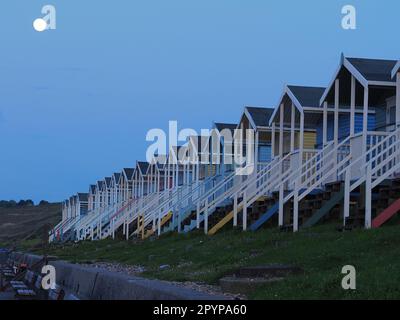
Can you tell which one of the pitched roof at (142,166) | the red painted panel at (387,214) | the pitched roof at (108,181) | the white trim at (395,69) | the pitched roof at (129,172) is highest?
the white trim at (395,69)

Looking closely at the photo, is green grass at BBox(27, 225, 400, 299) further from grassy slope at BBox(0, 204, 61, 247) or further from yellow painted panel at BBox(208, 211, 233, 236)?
grassy slope at BBox(0, 204, 61, 247)

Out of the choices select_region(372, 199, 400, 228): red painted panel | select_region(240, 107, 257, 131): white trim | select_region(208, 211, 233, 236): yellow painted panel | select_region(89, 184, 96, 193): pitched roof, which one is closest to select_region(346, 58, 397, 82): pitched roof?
select_region(372, 199, 400, 228): red painted panel

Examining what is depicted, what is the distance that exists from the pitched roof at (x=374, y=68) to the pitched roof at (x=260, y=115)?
8.75 meters

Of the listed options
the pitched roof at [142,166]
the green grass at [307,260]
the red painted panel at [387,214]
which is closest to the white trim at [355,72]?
the green grass at [307,260]

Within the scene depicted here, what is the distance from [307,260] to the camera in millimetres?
13289

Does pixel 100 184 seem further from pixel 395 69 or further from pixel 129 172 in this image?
pixel 395 69

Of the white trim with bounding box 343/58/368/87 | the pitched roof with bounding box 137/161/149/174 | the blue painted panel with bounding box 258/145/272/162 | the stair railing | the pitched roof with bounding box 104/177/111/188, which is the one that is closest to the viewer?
the stair railing

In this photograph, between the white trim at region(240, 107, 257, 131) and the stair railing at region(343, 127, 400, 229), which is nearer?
the stair railing at region(343, 127, 400, 229)

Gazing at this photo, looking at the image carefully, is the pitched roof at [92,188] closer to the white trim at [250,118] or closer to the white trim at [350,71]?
the white trim at [250,118]

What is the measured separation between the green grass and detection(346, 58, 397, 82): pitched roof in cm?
451

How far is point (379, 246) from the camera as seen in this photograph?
13258mm

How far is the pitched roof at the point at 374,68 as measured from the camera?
20562 millimetres

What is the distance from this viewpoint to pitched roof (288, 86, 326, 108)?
84.0 ft
